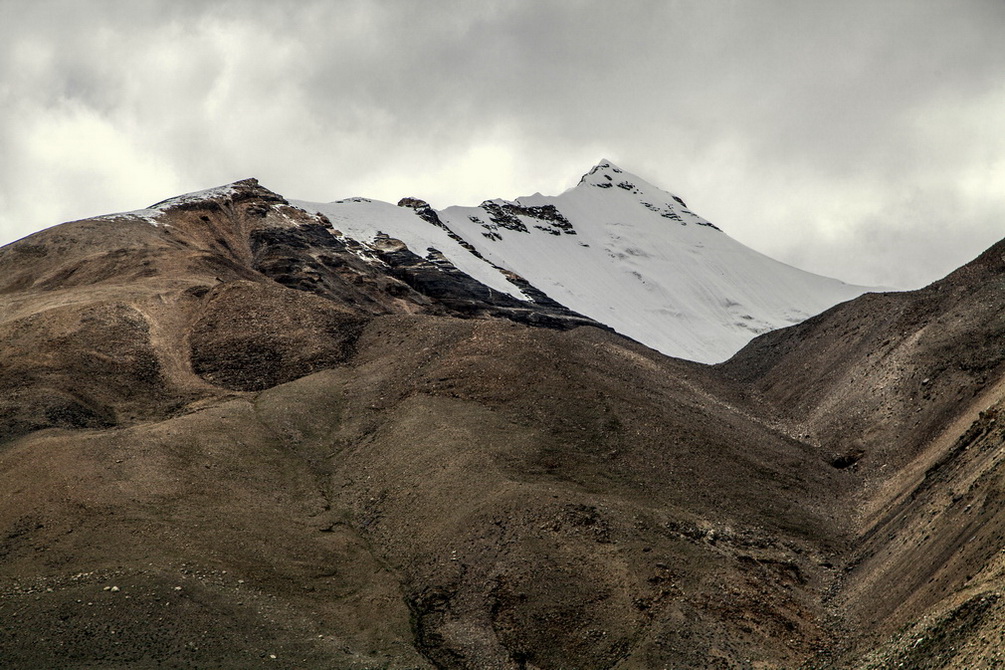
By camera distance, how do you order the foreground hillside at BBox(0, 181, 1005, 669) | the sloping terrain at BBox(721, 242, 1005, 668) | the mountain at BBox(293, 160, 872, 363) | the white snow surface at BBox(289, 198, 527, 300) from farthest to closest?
the mountain at BBox(293, 160, 872, 363), the white snow surface at BBox(289, 198, 527, 300), the foreground hillside at BBox(0, 181, 1005, 669), the sloping terrain at BBox(721, 242, 1005, 668)

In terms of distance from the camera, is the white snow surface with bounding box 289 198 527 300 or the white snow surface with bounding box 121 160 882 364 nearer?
the white snow surface with bounding box 289 198 527 300

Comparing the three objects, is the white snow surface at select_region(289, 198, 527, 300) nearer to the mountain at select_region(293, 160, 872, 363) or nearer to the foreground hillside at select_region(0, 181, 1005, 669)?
the mountain at select_region(293, 160, 872, 363)

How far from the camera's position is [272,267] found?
65.8m

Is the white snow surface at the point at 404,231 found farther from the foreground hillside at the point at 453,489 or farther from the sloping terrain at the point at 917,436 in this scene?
the foreground hillside at the point at 453,489

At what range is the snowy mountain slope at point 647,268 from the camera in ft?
373

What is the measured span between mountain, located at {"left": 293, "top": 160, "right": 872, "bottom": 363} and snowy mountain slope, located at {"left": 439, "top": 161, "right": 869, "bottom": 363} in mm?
231

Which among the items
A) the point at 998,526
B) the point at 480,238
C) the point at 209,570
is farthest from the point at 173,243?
the point at 480,238

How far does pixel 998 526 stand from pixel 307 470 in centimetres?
2417

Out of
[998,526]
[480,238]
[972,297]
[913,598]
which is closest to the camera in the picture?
[998,526]

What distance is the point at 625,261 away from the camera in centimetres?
13612

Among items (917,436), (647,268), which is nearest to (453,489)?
(917,436)

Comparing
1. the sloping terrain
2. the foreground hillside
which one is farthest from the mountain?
the foreground hillside

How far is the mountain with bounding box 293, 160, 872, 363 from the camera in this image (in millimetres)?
99625

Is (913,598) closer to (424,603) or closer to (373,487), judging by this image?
(424,603)
